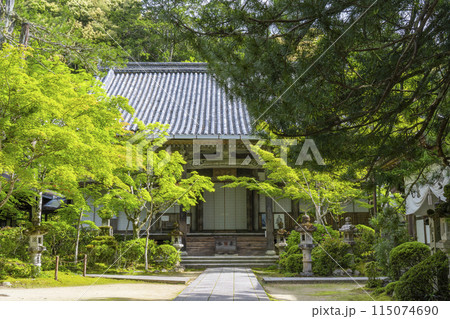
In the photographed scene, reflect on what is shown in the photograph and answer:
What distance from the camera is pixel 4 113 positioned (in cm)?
694

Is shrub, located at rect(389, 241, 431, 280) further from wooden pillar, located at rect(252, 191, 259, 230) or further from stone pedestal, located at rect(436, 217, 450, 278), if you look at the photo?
wooden pillar, located at rect(252, 191, 259, 230)

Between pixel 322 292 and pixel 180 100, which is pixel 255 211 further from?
pixel 322 292

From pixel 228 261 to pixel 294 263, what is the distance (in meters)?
2.60

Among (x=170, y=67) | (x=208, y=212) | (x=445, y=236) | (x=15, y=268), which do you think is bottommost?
(x=15, y=268)

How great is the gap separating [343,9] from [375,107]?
44.6 inches

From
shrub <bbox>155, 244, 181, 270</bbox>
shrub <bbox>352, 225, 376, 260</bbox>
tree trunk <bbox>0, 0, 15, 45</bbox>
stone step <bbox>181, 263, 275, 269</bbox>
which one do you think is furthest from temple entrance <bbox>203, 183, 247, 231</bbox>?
tree trunk <bbox>0, 0, 15, 45</bbox>

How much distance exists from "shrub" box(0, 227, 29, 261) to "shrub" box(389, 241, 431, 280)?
7892 millimetres

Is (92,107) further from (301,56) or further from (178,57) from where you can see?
Result: (178,57)

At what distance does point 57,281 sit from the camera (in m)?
8.35

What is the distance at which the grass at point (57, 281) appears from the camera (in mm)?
7845

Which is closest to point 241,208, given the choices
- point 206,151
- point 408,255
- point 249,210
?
point 249,210

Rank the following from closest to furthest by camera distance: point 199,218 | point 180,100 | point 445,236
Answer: point 445,236 → point 199,218 → point 180,100

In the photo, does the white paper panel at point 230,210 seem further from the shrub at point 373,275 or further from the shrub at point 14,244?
the shrub at point 373,275

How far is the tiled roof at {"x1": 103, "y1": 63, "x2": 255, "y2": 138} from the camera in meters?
13.0
